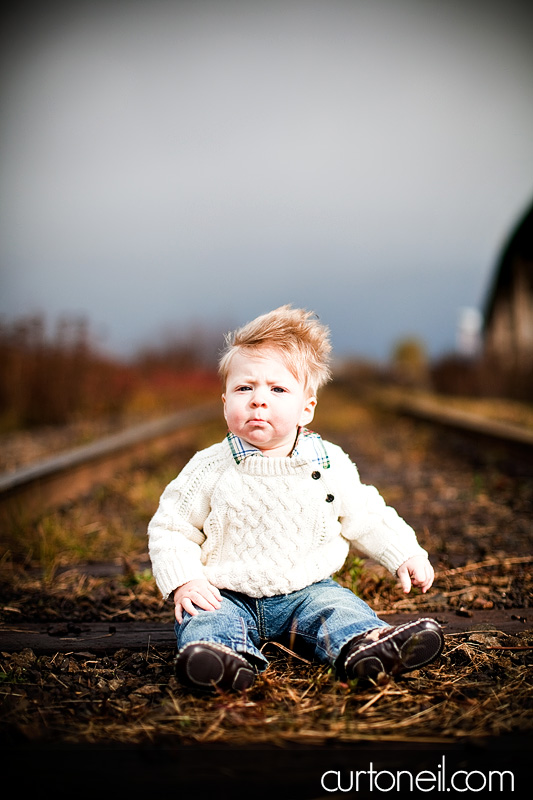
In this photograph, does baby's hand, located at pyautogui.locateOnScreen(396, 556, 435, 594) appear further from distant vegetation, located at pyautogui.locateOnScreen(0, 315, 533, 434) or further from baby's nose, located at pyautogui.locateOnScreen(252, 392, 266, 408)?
Result: distant vegetation, located at pyautogui.locateOnScreen(0, 315, 533, 434)

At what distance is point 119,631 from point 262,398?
983mm

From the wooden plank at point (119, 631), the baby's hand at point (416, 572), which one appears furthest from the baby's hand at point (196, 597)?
the baby's hand at point (416, 572)

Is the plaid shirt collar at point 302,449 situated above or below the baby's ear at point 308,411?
below

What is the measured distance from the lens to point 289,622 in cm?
208

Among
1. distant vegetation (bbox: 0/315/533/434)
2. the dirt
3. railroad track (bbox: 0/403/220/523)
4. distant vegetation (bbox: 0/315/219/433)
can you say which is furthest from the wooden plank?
distant vegetation (bbox: 0/315/219/433)

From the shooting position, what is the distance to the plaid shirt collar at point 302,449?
206 centimetres

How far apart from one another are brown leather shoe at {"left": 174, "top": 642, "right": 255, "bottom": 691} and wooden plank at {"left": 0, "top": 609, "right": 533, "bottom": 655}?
0.47 meters

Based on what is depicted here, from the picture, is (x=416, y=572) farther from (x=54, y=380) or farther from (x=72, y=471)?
(x=54, y=380)

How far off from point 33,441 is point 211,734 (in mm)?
5970

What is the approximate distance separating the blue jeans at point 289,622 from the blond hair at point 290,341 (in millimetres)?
635

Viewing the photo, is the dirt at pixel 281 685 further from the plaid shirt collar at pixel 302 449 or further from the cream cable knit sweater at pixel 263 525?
the plaid shirt collar at pixel 302 449

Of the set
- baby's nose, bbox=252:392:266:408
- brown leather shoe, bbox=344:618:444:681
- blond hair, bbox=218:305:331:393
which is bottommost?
brown leather shoe, bbox=344:618:444:681

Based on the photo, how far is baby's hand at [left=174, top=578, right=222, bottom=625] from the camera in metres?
1.91

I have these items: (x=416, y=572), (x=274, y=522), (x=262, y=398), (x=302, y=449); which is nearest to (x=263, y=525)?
(x=274, y=522)
